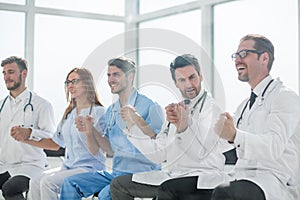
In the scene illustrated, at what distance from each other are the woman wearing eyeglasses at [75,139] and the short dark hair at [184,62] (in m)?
0.46

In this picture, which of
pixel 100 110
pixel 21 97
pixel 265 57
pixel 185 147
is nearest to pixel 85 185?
pixel 100 110

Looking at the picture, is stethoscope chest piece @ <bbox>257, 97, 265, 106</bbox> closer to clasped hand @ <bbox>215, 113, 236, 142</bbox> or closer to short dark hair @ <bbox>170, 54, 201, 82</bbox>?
clasped hand @ <bbox>215, 113, 236, 142</bbox>

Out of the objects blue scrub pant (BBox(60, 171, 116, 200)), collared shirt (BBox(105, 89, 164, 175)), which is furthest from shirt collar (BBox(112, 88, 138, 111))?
blue scrub pant (BBox(60, 171, 116, 200))

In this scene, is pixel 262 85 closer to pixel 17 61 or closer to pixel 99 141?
pixel 99 141

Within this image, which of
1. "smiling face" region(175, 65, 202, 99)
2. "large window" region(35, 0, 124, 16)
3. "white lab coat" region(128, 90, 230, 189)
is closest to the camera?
"white lab coat" region(128, 90, 230, 189)

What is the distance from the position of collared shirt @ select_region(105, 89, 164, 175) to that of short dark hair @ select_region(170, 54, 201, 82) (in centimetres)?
19

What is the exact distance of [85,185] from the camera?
8.73 feet

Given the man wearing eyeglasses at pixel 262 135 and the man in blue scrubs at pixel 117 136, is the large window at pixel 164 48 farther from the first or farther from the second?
the man wearing eyeglasses at pixel 262 135

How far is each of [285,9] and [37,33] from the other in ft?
4.66

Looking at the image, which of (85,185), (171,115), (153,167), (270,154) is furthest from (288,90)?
(85,185)

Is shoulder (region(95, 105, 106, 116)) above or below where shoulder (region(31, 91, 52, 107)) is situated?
below

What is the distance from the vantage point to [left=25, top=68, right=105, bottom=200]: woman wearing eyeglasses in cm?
277

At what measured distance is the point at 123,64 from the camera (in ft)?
8.82

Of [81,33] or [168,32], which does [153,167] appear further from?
[81,33]
